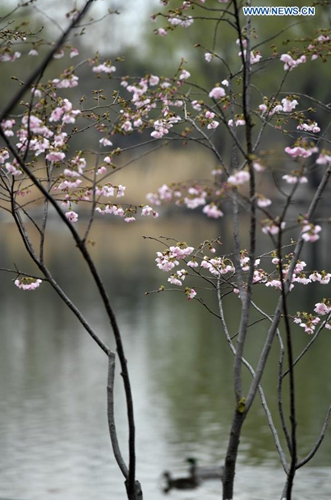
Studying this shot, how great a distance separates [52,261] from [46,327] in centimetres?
1055

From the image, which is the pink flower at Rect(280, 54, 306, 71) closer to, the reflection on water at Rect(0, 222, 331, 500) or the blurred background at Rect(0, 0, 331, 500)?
the blurred background at Rect(0, 0, 331, 500)

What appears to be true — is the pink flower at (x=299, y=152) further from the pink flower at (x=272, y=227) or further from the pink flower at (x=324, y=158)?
the pink flower at (x=272, y=227)

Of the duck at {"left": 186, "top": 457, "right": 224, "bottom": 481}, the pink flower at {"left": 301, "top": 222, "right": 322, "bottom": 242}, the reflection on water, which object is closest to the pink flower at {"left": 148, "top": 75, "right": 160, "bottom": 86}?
the pink flower at {"left": 301, "top": 222, "right": 322, "bottom": 242}

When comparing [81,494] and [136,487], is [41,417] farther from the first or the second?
[136,487]

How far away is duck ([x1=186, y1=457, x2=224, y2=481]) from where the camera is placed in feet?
25.7

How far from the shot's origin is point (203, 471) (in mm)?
7895

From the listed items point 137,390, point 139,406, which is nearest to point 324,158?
point 139,406

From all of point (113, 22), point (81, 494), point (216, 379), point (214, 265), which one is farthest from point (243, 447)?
point (113, 22)

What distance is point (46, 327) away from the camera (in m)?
16.2

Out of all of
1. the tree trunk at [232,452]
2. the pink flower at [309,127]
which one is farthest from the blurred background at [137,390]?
the tree trunk at [232,452]

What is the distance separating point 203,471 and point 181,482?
234mm

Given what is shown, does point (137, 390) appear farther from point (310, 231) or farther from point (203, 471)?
point (310, 231)

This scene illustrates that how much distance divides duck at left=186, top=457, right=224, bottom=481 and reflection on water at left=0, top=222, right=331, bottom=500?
0.09m

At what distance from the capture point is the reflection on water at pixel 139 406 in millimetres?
7918
